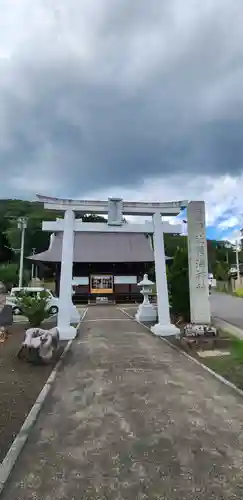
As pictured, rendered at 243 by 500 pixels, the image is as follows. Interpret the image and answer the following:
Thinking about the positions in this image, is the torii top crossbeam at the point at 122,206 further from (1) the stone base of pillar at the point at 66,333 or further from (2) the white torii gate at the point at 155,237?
(1) the stone base of pillar at the point at 66,333

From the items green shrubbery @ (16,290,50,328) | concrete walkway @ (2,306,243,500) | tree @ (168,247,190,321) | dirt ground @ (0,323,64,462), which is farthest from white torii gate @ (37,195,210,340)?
concrete walkway @ (2,306,243,500)

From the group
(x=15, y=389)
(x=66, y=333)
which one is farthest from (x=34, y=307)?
(x=15, y=389)

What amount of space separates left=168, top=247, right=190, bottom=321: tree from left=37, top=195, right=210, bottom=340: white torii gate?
1062 millimetres

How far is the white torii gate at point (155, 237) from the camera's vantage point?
1212 centimetres

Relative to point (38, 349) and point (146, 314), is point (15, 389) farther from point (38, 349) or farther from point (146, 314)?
point (146, 314)

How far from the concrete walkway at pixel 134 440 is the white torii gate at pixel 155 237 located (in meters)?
4.77

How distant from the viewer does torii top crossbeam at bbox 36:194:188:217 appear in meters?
13.0

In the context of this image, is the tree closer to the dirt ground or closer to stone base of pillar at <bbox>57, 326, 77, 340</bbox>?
stone base of pillar at <bbox>57, 326, 77, 340</bbox>

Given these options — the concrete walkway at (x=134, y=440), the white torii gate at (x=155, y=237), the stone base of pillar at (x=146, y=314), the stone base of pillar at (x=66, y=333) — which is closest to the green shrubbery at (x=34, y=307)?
the white torii gate at (x=155, y=237)

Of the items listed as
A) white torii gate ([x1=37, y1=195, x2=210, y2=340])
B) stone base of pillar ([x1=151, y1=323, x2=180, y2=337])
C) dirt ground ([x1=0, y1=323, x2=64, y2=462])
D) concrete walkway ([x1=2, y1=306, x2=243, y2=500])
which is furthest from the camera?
stone base of pillar ([x1=151, y1=323, x2=180, y2=337])

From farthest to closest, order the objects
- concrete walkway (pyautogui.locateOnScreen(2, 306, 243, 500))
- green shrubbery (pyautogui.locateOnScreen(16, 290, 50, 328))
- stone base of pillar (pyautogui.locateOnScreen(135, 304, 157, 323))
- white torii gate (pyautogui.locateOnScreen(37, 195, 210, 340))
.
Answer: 1. stone base of pillar (pyautogui.locateOnScreen(135, 304, 157, 323))
2. green shrubbery (pyautogui.locateOnScreen(16, 290, 50, 328))
3. white torii gate (pyautogui.locateOnScreen(37, 195, 210, 340))
4. concrete walkway (pyautogui.locateOnScreen(2, 306, 243, 500))

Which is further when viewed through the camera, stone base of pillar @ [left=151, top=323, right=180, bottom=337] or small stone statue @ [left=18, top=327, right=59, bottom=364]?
stone base of pillar @ [left=151, top=323, right=180, bottom=337]

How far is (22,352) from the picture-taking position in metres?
8.71

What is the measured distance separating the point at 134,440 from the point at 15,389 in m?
2.92
